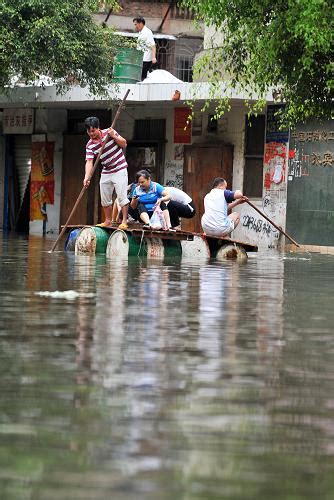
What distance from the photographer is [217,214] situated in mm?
19641

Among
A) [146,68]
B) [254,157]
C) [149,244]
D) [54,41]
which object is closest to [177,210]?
[149,244]

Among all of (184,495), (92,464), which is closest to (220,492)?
(184,495)

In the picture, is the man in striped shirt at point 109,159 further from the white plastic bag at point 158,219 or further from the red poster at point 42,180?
the red poster at point 42,180

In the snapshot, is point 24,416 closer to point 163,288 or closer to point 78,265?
point 163,288

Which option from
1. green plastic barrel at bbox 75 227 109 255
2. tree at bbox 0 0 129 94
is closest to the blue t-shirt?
green plastic barrel at bbox 75 227 109 255

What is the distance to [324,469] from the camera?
12.3 feet

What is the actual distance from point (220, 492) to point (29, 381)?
78.7 inches

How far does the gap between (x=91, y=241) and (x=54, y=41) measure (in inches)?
399

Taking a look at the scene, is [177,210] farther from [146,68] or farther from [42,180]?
[42,180]

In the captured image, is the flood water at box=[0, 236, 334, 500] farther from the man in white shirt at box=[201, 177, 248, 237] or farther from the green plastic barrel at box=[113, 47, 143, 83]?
the green plastic barrel at box=[113, 47, 143, 83]

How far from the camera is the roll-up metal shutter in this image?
3619 cm

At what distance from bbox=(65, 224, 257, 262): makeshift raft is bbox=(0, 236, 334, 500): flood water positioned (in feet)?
24.9

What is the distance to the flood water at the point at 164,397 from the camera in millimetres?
3559

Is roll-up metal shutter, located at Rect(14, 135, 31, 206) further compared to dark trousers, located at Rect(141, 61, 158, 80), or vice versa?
roll-up metal shutter, located at Rect(14, 135, 31, 206)
